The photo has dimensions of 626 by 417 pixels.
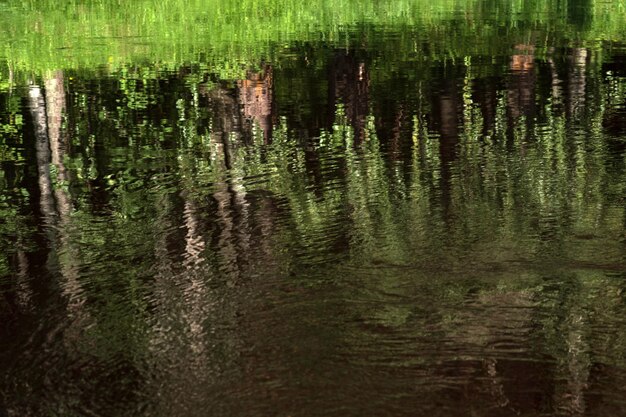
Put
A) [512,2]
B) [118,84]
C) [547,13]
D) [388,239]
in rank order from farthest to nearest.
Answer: [512,2], [547,13], [118,84], [388,239]

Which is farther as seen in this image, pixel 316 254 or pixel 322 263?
pixel 316 254

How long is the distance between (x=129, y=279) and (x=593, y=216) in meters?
3.10

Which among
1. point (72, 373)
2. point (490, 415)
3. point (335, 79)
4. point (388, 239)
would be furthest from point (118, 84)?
point (490, 415)

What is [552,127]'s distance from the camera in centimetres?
1038

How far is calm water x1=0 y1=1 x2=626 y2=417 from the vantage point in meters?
4.85

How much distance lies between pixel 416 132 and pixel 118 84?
211 inches

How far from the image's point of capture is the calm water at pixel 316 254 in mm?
4848

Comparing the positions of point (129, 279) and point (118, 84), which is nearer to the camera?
point (129, 279)

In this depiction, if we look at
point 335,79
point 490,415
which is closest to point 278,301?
point 490,415

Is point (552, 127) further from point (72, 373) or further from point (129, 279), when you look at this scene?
point (72, 373)

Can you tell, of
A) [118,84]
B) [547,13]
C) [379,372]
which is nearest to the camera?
[379,372]

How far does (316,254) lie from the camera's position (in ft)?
21.6

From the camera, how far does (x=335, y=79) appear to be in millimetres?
14406

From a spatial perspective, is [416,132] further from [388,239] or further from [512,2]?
[512,2]
